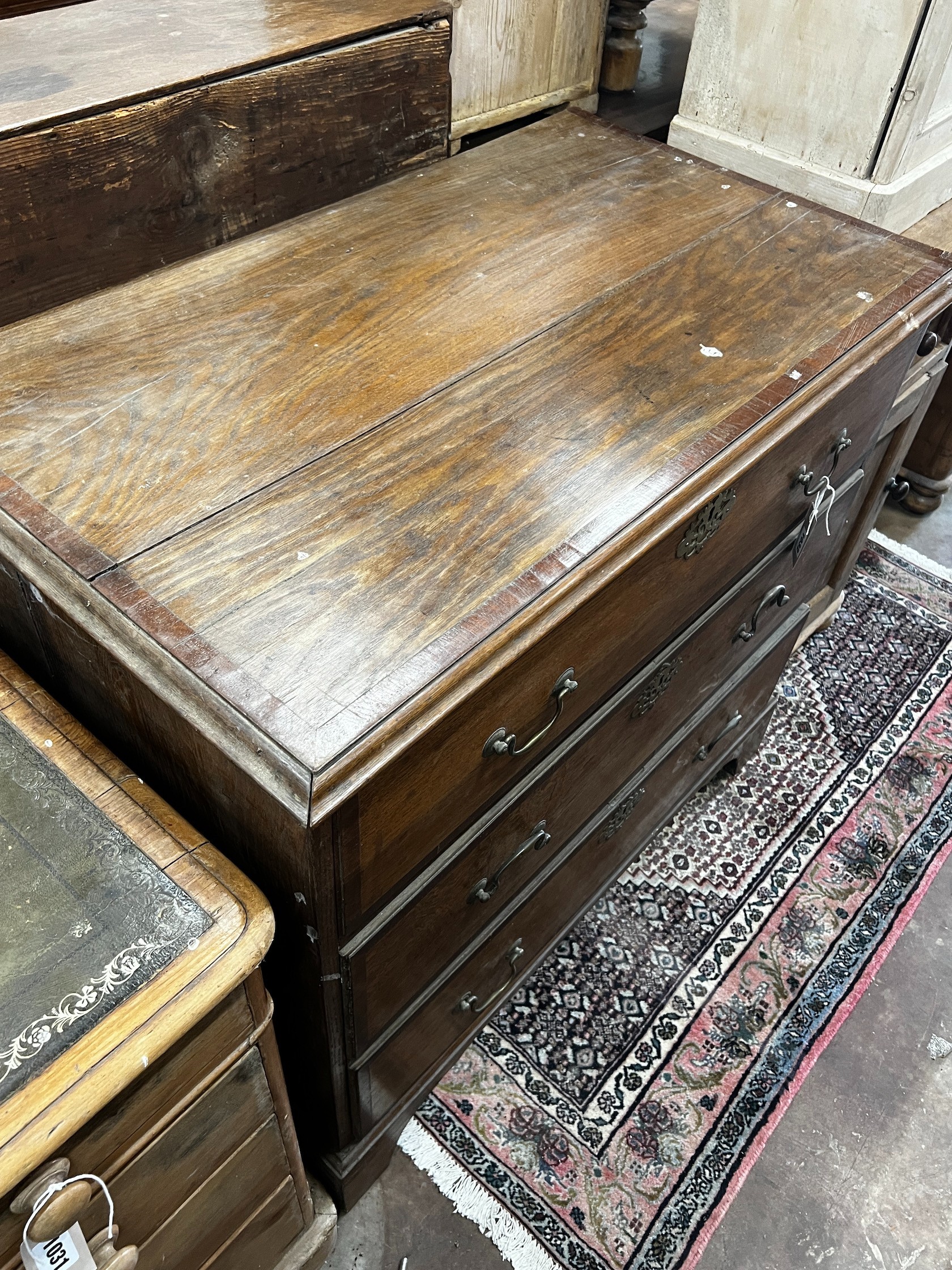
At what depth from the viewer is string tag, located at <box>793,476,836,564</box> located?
3.66ft

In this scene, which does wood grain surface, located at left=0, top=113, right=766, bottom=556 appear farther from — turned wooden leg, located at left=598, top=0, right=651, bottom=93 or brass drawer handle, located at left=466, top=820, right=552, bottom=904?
turned wooden leg, located at left=598, top=0, right=651, bottom=93

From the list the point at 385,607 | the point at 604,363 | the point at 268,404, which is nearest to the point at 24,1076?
the point at 385,607

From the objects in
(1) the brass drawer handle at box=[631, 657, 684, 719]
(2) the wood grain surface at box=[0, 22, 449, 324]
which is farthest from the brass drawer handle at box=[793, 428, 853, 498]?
(2) the wood grain surface at box=[0, 22, 449, 324]

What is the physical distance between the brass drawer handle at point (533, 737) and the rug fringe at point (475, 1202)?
0.68 m

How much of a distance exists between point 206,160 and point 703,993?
1247mm

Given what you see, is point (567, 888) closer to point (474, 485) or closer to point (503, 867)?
point (503, 867)

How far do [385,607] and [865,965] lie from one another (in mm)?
1102

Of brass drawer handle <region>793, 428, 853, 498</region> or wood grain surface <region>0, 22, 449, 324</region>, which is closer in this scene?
wood grain surface <region>0, 22, 449, 324</region>

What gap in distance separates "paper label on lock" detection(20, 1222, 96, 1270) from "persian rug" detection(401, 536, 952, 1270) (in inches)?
26.5

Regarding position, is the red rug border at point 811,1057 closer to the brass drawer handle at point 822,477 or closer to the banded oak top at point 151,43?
the brass drawer handle at point 822,477

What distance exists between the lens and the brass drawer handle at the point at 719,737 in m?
1.38

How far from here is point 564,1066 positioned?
129 cm

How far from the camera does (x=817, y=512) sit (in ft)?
3.69

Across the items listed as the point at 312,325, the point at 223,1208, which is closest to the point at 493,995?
the point at 223,1208
